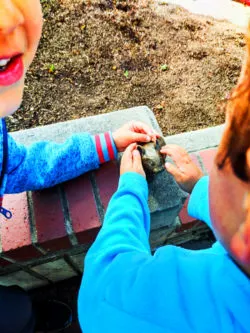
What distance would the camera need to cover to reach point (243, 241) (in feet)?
2.56

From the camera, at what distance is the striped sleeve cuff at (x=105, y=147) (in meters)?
1.48

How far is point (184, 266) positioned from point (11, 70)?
700 millimetres

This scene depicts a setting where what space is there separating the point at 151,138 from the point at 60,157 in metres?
0.37

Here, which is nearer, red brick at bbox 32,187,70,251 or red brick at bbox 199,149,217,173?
red brick at bbox 32,187,70,251

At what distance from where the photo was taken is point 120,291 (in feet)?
3.45

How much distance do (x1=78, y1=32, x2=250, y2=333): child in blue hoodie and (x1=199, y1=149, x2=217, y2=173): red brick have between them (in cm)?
29

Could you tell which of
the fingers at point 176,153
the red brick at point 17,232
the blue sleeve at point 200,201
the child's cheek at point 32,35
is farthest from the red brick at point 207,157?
the child's cheek at point 32,35

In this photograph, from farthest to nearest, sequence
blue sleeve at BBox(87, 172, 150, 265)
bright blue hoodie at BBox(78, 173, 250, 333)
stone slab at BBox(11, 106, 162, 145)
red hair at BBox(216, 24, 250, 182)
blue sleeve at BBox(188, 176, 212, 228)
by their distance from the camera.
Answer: stone slab at BBox(11, 106, 162, 145), blue sleeve at BBox(188, 176, 212, 228), blue sleeve at BBox(87, 172, 150, 265), bright blue hoodie at BBox(78, 173, 250, 333), red hair at BBox(216, 24, 250, 182)

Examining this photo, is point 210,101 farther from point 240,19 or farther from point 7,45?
point 7,45

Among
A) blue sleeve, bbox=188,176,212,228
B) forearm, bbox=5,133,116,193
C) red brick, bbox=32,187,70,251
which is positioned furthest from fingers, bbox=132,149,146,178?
red brick, bbox=32,187,70,251

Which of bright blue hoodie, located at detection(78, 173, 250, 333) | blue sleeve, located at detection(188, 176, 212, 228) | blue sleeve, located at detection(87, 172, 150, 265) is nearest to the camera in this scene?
bright blue hoodie, located at detection(78, 173, 250, 333)

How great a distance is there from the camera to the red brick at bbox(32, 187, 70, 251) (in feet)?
4.62

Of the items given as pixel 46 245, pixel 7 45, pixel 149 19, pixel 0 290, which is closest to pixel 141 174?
pixel 46 245

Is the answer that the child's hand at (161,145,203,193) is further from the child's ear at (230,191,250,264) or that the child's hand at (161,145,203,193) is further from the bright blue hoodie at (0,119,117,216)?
the child's ear at (230,191,250,264)
